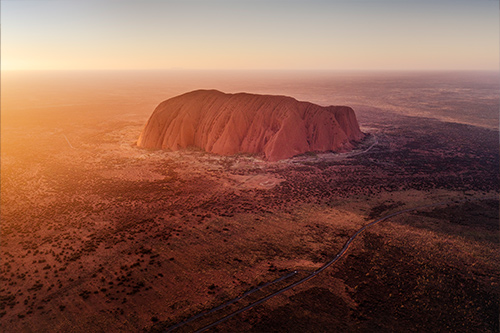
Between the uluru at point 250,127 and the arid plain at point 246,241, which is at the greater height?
the uluru at point 250,127

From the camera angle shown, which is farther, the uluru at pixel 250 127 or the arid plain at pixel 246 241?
the uluru at pixel 250 127

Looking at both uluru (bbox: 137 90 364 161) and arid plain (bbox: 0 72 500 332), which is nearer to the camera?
arid plain (bbox: 0 72 500 332)

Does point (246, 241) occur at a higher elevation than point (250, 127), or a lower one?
lower

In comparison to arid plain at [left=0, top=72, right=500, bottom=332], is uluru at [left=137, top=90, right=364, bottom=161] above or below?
above

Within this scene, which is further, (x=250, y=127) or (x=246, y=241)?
(x=250, y=127)
